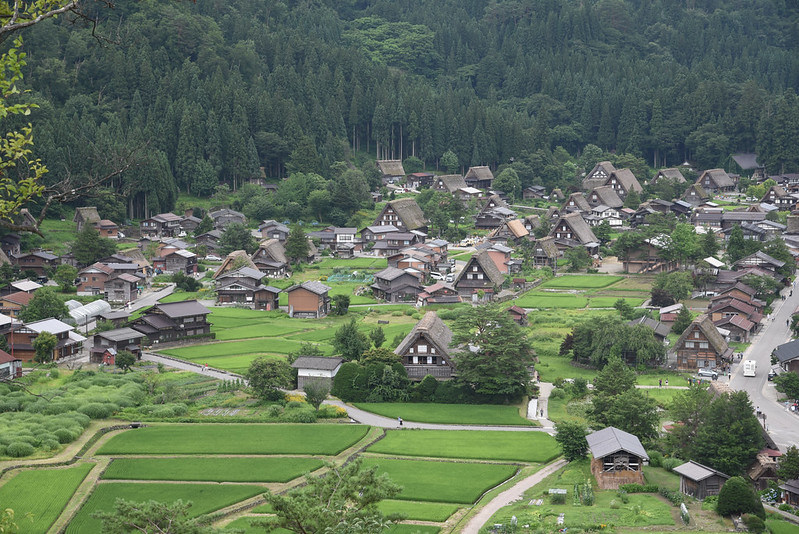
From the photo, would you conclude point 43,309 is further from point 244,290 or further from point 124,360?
point 244,290

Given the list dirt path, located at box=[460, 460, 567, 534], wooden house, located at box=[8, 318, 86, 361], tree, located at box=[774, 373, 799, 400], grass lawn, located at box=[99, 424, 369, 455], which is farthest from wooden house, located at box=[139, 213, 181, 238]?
tree, located at box=[774, 373, 799, 400]

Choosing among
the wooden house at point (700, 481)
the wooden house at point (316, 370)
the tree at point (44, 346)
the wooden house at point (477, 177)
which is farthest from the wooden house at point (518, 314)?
the wooden house at point (477, 177)

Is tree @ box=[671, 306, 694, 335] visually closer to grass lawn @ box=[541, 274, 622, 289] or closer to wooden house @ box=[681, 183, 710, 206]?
grass lawn @ box=[541, 274, 622, 289]

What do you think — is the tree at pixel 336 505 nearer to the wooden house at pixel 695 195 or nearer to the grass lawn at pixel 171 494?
the grass lawn at pixel 171 494

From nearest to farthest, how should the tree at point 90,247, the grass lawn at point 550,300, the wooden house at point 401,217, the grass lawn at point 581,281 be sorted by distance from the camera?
the grass lawn at point 550,300 < the grass lawn at point 581,281 < the tree at point 90,247 < the wooden house at point 401,217

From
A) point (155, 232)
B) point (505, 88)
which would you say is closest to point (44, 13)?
point (155, 232)

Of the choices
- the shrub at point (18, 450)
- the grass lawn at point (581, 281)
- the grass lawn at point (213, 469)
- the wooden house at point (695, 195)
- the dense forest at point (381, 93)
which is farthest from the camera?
the wooden house at point (695, 195)
